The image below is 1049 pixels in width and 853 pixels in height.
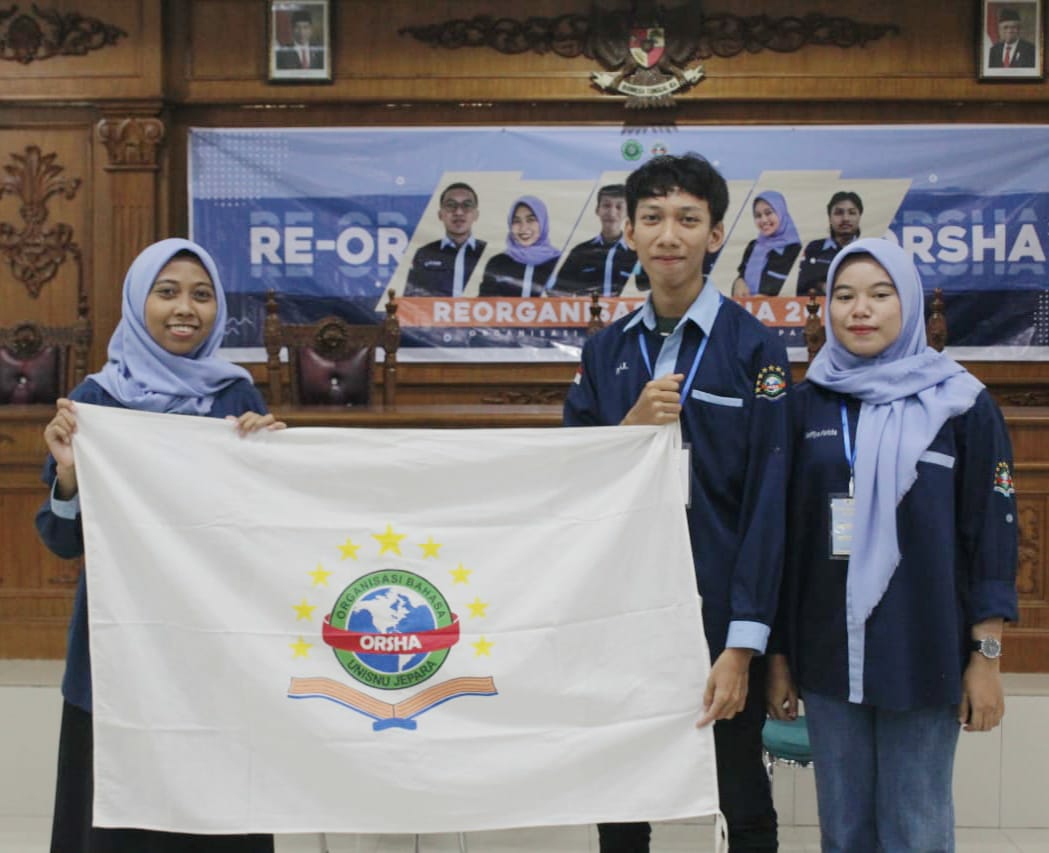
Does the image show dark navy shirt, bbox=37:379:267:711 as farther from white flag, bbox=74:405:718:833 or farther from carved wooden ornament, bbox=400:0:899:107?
carved wooden ornament, bbox=400:0:899:107

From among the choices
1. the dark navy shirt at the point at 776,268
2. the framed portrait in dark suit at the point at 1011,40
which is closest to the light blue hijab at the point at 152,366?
the dark navy shirt at the point at 776,268

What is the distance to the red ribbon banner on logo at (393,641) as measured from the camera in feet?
5.47

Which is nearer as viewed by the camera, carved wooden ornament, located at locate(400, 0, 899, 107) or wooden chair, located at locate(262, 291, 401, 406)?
wooden chair, located at locate(262, 291, 401, 406)

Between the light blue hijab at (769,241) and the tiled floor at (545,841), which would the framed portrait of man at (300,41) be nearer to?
the light blue hijab at (769,241)

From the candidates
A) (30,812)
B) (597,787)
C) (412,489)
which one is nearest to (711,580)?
(597,787)

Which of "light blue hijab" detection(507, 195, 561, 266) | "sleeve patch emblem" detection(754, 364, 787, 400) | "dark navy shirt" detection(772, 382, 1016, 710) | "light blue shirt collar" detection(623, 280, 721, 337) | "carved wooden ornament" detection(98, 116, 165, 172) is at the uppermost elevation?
"carved wooden ornament" detection(98, 116, 165, 172)

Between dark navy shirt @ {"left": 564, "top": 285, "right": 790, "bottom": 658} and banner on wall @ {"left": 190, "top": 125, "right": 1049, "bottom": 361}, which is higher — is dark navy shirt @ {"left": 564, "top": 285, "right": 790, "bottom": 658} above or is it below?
below

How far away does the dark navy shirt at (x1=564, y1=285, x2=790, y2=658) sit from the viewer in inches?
62.6

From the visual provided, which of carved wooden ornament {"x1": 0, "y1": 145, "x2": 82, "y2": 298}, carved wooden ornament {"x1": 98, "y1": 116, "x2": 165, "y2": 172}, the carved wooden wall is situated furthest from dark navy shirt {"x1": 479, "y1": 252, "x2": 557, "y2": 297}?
carved wooden ornament {"x1": 0, "y1": 145, "x2": 82, "y2": 298}

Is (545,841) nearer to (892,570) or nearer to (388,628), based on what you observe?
(388,628)

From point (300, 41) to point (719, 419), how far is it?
4.14m

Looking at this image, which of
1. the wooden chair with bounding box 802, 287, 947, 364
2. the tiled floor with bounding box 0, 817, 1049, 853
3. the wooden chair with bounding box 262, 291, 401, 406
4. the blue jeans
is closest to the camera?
the blue jeans

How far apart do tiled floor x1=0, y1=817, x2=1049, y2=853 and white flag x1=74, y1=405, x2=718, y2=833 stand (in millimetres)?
1092

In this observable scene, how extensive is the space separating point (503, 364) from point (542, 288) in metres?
0.40
